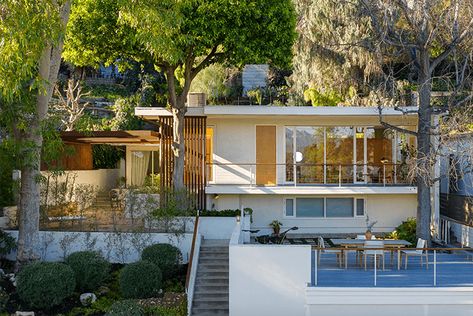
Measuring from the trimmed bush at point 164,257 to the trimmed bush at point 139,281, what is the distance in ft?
3.47

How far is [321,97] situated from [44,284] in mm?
18566

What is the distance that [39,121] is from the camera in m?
15.4

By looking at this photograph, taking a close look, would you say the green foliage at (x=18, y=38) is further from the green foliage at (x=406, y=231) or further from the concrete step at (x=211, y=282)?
the green foliage at (x=406, y=231)

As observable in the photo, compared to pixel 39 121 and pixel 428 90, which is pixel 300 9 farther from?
pixel 39 121

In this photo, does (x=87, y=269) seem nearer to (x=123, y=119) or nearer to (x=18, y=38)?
(x=18, y=38)

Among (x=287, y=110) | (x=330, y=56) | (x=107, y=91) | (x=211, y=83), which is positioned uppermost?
(x=330, y=56)

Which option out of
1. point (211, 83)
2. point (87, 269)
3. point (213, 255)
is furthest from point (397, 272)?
point (211, 83)

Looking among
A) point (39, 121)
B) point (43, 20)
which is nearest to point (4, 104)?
point (39, 121)

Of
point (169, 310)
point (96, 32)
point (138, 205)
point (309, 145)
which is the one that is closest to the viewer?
point (169, 310)

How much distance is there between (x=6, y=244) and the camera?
16.7 metres

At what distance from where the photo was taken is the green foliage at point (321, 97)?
28.3m

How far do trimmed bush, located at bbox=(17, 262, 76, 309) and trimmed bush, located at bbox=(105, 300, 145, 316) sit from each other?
1808 millimetres

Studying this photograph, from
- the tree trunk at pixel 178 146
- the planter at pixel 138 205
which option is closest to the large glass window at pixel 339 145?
the tree trunk at pixel 178 146

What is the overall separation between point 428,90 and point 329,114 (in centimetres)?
355
